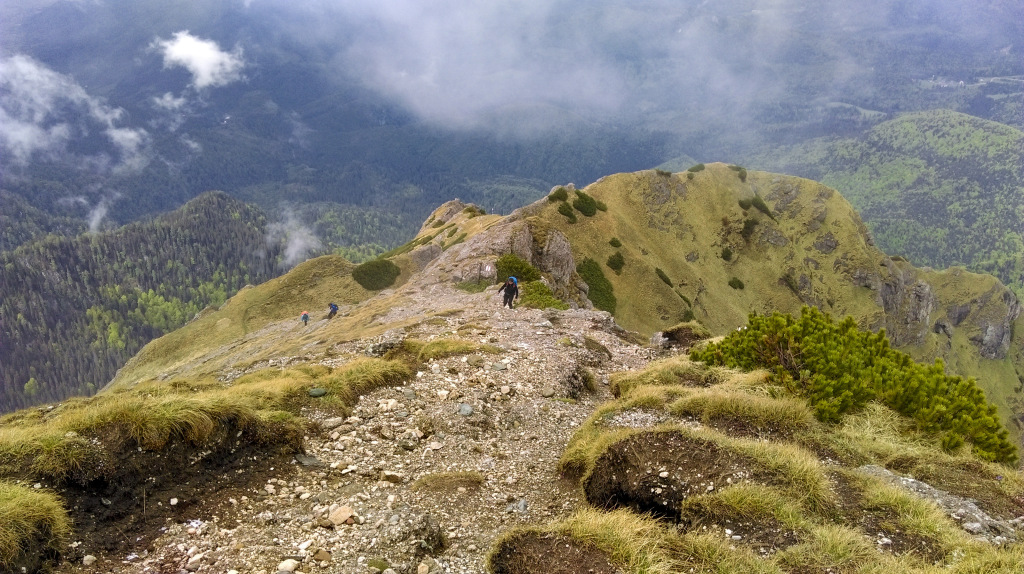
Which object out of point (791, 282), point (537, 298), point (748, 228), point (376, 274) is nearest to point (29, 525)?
point (537, 298)

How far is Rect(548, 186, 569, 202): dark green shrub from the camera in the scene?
82.4 m

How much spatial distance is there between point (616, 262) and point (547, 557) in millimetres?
73153

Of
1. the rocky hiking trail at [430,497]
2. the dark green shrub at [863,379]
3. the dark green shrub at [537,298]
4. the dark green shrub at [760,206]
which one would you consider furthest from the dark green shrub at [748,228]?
the rocky hiking trail at [430,497]

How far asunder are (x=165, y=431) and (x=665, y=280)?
80.7 m

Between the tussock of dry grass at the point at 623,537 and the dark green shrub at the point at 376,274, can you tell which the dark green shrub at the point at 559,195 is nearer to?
the dark green shrub at the point at 376,274

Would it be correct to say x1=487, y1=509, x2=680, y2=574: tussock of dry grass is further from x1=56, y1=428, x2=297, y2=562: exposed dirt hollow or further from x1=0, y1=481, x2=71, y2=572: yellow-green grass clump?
x1=0, y1=481, x2=71, y2=572: yellow-green grass clump

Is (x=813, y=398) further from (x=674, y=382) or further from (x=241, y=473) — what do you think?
(x=241, y=473)

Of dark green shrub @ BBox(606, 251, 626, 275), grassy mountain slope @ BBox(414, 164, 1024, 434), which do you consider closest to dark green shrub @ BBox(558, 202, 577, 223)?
grassy mountain slope @ BBox(414, 164, 1024, 434)

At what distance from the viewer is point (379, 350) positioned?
2253 cm

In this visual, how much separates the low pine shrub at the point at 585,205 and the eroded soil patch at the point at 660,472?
247 ft

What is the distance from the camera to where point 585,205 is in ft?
280

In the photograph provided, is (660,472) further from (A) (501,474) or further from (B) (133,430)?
(B) (133,430)

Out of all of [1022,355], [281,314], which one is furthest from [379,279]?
[1022,355]

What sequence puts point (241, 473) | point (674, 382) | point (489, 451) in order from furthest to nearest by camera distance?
1. point (674, 382)
2. point (489, 451)
3. point (241, 473)
